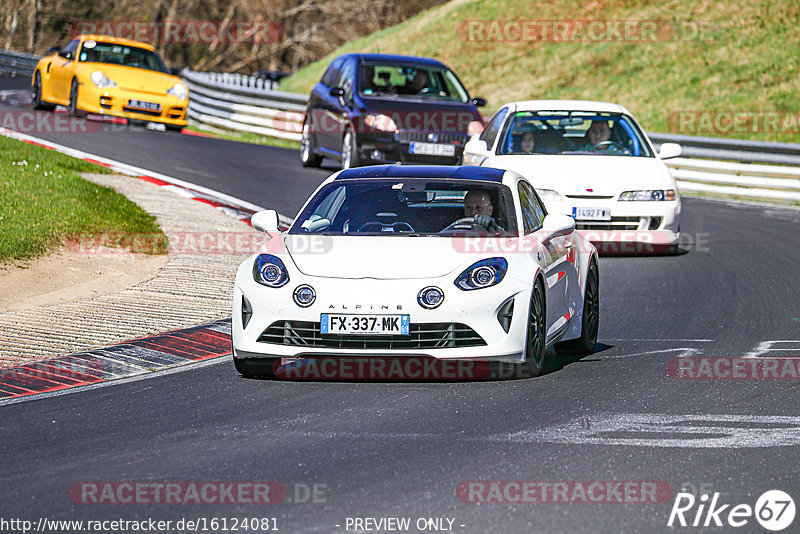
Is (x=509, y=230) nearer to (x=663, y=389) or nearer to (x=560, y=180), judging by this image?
(x=663, y=389)

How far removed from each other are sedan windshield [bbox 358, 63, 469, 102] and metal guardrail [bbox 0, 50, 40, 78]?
984 inches

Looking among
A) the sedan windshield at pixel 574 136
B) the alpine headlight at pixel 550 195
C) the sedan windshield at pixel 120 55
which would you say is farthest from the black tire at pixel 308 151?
the alpine headlight at pixel 550 195

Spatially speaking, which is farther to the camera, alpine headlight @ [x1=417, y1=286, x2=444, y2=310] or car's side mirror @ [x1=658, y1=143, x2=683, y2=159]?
car's side mirror @ [x1=658, y1=143, x2=683, y2=159]

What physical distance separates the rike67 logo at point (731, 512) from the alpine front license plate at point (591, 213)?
893 centimetres

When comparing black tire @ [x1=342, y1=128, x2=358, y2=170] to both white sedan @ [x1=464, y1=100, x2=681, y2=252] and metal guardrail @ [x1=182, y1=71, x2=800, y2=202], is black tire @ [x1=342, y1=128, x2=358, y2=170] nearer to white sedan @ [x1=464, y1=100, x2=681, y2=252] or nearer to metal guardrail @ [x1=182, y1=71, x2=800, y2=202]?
white sedan @ [x1=464, y1=100, x2=681, y2=252]

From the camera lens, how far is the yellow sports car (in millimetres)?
25703

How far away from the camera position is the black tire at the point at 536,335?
8445 mm

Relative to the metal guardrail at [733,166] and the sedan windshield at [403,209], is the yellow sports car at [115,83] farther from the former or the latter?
the sedan windshield at [403,209]

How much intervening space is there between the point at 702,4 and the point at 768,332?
29.9 meters

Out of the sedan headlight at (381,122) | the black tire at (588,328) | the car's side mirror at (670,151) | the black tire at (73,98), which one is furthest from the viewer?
the black tire at (73,98)

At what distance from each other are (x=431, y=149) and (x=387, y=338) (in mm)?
12136

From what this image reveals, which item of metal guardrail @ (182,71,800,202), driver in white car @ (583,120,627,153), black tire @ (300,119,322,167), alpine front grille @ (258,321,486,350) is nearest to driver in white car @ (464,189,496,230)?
alpine front grille @ (258,321,486,350)

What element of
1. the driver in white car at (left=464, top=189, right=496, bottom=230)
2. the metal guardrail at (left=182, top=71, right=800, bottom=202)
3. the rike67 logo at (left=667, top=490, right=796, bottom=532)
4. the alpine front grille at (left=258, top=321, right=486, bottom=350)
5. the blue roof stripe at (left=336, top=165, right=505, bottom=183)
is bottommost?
the metal guardrail at (left=182, top=71, right=800, bottom=202)

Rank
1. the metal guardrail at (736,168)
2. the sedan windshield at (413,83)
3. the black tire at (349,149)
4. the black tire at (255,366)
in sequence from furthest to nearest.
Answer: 1. the metal guardrail at (736,168)
2. the sedan windshield at (413,83)
3. the black tire at (349,149)
4. the black tire at (255,366)
